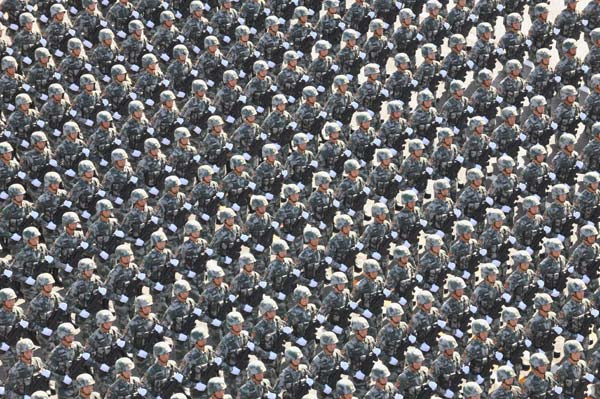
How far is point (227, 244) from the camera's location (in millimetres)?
46188

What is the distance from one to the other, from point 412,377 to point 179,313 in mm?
4887

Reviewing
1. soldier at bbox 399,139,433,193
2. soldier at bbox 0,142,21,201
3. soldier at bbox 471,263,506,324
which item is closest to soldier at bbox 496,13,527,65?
soldier at bbox 399,139,433,193

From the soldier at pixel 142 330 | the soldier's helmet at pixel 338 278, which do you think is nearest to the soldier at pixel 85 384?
the soldier at pixel 142 330

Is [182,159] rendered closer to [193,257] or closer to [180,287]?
[193,257]

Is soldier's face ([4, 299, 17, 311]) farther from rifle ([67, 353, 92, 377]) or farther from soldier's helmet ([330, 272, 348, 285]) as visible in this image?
soldier's helmet ([330, 272, 348, 285])

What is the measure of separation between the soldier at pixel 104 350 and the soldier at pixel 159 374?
833 mm

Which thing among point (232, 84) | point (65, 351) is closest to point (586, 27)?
point (232, 84)

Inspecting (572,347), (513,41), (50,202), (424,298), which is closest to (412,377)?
(424,298)

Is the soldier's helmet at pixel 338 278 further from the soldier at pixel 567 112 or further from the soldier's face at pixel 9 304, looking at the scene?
the soldier at pixel 567 112

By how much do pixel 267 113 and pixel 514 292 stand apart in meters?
8.37

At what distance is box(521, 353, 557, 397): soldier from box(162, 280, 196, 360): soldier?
686 centimetres

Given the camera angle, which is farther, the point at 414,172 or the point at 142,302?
the point at 414,172

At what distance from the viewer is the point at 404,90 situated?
50.8 metres

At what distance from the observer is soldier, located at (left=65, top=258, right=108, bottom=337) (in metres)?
44.2
